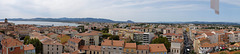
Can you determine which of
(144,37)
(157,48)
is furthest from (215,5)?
(144,37)

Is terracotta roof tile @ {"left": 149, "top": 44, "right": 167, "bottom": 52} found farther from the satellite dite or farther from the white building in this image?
the satellite dite

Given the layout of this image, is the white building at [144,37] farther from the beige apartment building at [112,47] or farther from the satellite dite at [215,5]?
the satellite dite at [215,5]

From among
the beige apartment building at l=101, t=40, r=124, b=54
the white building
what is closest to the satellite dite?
the beige apartment building at l=101, t=40, r=124, b=54

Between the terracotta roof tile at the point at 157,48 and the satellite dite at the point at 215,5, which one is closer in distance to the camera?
the satellite dite at the point at 215,5

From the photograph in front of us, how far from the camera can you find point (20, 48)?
845 centimetres

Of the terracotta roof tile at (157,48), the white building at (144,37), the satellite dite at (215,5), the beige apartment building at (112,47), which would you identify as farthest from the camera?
the white building at (144,37)

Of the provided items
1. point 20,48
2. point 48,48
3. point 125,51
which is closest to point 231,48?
point 125,51

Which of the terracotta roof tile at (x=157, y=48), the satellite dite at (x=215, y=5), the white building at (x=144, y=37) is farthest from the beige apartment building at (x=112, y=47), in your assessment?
the satellite dite at (x=215, y=5)

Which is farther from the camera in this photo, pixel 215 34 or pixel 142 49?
pixel 215 34

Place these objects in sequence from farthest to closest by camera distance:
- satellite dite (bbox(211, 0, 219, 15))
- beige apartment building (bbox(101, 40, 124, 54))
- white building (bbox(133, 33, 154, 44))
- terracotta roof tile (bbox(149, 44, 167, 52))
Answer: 1. white building (bbox(133, 33, 154, 44))
2. terracotta roof tile (bbox(149, 44, 167, 52))
3. beige apartment building (bbox(101, 40, 124, 54))
4. satellite dite (bbox(211, 0, 219, 15))

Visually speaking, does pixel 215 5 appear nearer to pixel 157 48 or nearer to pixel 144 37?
pixel 157 48

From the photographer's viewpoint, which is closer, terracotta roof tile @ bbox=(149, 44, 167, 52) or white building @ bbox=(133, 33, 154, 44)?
terracotta roof tile @ bbox=(149, 44, 167, 52)

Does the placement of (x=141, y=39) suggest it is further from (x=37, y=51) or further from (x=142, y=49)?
(x=37, y=51)

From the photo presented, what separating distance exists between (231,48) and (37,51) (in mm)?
16903
